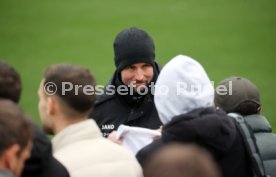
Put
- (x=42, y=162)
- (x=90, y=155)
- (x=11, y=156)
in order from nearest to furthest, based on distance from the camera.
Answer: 1. (x=11, y=156)
2. (x=42, y=162)
3. (x=90, y=155)

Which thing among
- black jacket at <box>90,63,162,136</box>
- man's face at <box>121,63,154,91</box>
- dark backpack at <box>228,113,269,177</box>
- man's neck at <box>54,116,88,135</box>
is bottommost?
black jacket at <box>90,63,162,136</box>

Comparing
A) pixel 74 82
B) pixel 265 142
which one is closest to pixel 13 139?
pixel 74 82

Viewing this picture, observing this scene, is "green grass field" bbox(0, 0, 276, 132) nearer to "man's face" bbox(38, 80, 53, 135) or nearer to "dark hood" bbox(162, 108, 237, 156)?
"man's face" bbox(38, 80, 53, 135)

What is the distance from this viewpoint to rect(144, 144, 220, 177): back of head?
3006 mm

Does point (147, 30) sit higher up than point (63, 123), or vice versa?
point (63, 123)

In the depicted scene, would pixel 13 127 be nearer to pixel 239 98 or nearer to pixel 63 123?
pixel 63 123

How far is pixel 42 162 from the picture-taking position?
2.91 metres

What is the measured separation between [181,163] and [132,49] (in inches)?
72.0

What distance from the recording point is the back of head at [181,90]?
3271 mm

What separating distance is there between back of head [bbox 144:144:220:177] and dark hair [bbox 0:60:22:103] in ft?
2.25

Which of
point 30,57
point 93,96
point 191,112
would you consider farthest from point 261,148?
point 30,57

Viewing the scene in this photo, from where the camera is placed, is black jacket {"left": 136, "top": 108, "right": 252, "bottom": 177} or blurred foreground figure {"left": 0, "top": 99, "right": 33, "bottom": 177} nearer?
blurred foreground figure {"left": 0, "top": 99, "right": 33, "bottom": 177}

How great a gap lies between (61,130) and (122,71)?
161cm

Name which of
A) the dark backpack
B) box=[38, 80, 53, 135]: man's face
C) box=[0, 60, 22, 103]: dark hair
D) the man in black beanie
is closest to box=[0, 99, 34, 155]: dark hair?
box=[0, 60, 22, 103]: dark hair
